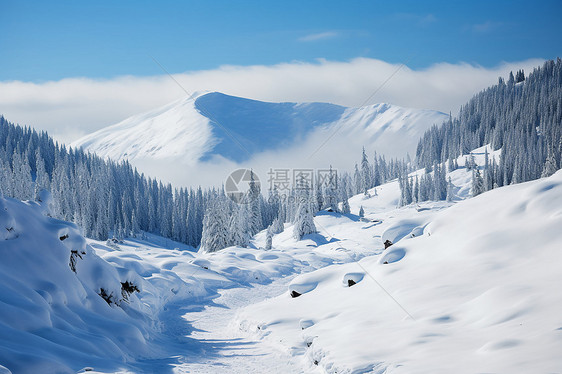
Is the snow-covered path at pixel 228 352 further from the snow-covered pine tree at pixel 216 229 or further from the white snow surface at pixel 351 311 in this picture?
the snow-covered pine tree at pixel 216 229

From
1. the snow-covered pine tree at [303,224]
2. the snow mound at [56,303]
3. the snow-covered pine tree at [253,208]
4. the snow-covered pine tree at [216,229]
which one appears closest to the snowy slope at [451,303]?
the snow mound at [56,303]

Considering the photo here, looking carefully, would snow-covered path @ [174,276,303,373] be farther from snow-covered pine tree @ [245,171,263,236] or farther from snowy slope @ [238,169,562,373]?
snow-covered pine tree @ [245,171,263,236]

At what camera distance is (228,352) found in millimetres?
15734

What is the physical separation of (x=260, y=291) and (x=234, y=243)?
31882 millimetres

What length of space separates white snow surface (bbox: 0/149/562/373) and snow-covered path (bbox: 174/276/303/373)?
0.25ft

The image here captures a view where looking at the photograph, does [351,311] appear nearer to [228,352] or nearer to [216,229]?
[228,352]

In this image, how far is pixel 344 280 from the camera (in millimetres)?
20031

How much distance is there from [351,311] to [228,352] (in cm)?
488

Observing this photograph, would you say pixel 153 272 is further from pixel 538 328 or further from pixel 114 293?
pixel 538 328

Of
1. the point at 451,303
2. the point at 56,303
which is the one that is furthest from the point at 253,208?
the point at 451,303

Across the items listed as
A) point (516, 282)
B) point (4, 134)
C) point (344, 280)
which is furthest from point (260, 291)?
point (4, 134)

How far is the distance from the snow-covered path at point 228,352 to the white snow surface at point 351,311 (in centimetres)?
7

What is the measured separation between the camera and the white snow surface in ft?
30.6

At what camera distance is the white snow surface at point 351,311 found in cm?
933
